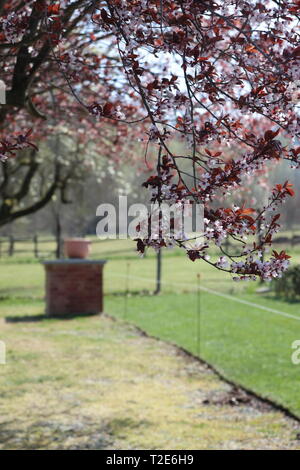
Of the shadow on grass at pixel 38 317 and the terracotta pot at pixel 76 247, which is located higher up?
the terracotta pot at pixel 76 247

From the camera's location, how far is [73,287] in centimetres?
1274

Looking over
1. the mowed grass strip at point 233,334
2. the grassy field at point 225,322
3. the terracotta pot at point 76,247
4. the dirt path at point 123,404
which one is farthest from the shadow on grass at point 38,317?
the dirt path at point 123,404

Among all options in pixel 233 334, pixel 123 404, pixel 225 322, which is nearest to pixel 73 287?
pixel 225 322

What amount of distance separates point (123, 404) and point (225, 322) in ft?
18.0

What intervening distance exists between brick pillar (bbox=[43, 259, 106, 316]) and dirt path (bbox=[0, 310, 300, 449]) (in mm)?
3128

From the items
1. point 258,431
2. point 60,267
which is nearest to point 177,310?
point 60,267

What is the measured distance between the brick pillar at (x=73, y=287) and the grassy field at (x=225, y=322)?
29.3 inches

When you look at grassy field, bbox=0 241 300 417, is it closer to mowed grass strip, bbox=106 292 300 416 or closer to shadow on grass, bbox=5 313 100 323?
mowed grass strip, bbox=106 292 300 416

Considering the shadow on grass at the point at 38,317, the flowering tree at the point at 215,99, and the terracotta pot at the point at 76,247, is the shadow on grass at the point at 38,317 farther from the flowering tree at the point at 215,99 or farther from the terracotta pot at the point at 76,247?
the flowering tree at the point at 215,99

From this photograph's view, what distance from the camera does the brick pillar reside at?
12625mm

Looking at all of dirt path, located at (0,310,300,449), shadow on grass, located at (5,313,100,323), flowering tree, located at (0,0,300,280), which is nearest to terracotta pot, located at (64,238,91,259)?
shadow on grass, located at (5,313,100,323)

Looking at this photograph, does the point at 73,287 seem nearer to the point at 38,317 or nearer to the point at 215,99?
the point at 38,317

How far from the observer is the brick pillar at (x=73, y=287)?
12625mm

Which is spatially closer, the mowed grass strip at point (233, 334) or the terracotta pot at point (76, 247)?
the mowed grass strip at point (233, 334)
